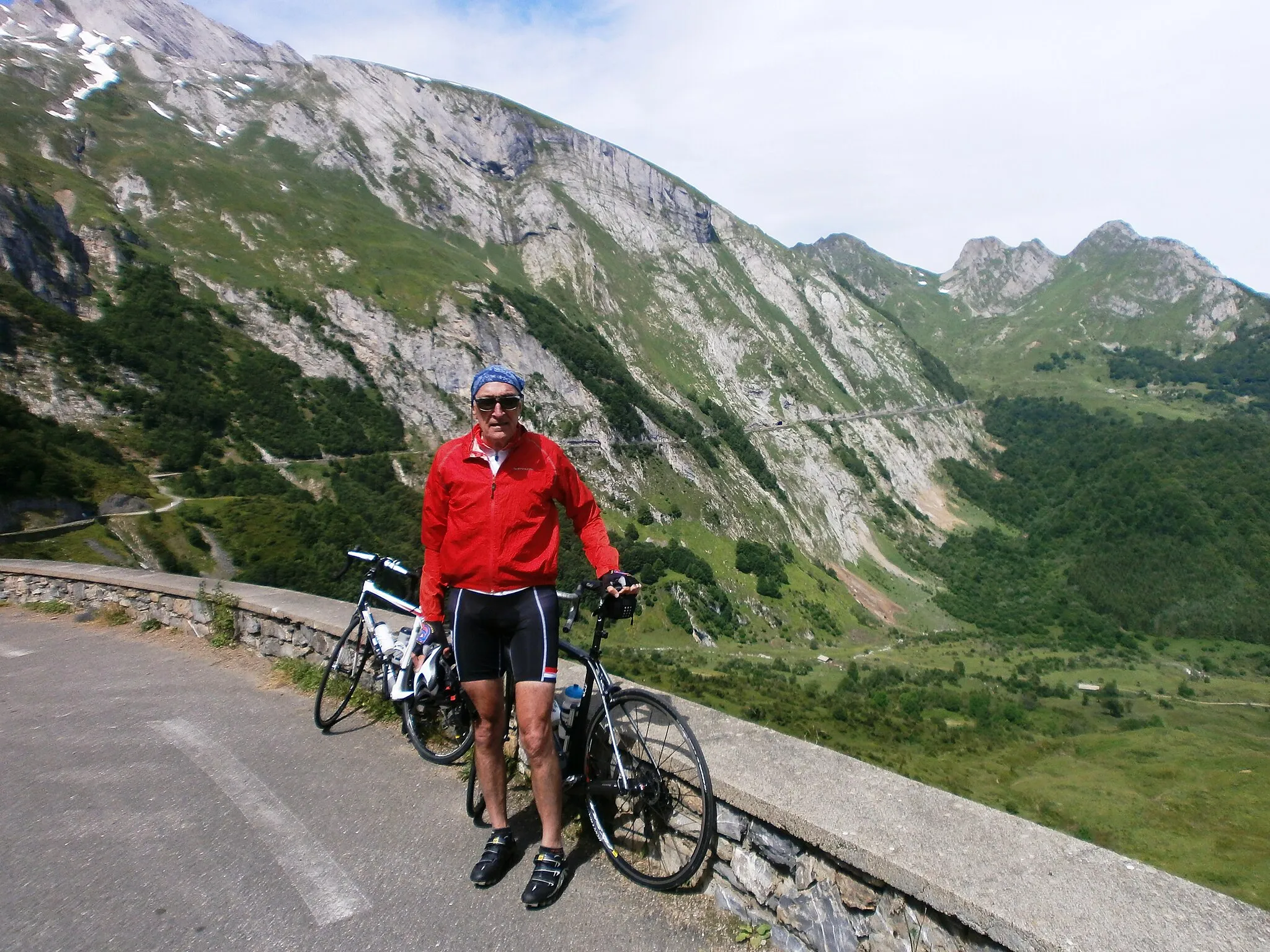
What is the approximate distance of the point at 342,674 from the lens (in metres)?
7.59

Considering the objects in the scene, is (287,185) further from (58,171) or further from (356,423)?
(356,423)

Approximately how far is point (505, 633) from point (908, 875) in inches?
101

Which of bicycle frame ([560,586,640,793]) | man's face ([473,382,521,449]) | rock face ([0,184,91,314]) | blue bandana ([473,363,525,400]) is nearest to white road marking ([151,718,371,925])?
bicycle frame ([560,586,640,793])

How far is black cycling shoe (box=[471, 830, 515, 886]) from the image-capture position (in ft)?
14.4

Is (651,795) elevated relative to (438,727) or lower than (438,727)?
elevated

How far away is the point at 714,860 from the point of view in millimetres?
4250

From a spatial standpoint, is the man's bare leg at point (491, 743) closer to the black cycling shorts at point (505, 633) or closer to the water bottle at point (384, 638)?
the black cycling shorts at point (505, 633)

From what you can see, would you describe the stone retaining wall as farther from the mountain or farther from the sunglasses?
the mountain

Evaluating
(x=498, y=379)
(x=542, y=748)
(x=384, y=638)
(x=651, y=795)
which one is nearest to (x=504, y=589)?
(x=542, y=748)

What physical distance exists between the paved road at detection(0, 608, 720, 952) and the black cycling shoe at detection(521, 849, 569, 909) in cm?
8

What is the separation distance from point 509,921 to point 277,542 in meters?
67.1

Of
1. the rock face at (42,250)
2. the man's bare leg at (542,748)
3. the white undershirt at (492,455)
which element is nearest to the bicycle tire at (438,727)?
the man's bare leg at (542,748)

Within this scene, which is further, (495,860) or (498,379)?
(498,379)

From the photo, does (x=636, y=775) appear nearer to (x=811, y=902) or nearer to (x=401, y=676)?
(x=811, y=902)
